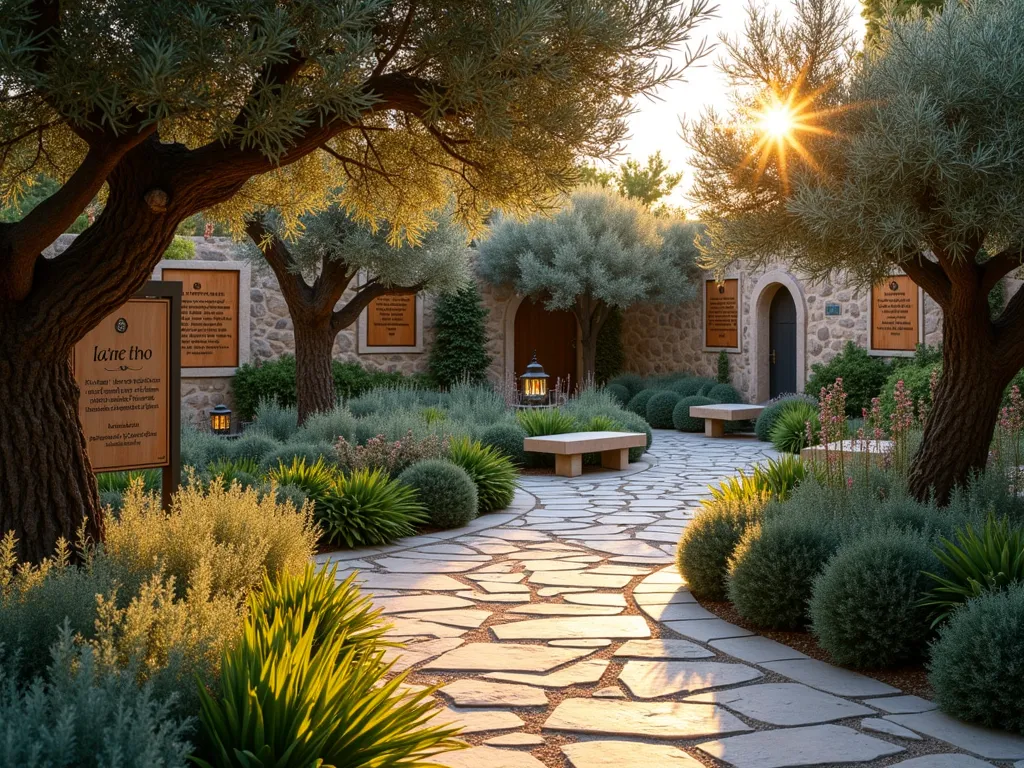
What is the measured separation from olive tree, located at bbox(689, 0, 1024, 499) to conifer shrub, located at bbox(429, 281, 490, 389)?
1083cm

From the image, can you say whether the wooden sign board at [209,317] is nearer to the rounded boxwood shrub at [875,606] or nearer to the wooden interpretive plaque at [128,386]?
the wooden interpretive plaque at [128,386]

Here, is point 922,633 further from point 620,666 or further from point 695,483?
point 695,483

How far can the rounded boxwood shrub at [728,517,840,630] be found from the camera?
15.8 ft

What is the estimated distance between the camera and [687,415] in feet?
53.9

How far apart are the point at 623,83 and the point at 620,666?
263 cm

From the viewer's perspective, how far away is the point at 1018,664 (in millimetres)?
3488

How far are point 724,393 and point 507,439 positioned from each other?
6.71 m

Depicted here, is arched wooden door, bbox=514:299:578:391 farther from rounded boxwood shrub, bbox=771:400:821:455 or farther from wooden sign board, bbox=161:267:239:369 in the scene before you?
rounded boxwood shrub, bbox=771:400:821:455

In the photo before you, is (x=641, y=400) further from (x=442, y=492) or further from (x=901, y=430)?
(x=901, y=430)

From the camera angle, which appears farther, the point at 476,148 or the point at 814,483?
the point at 814,483

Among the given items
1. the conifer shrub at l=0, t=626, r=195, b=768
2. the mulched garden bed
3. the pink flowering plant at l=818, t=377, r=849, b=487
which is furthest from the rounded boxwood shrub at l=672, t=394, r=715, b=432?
the conifer shrub at l=0, t=626, r=195, b=768

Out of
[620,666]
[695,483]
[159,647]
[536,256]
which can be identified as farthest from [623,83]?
[536,256]

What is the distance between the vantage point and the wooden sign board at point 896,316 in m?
14.3

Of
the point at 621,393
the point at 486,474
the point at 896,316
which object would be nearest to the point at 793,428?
the point at 896,316
